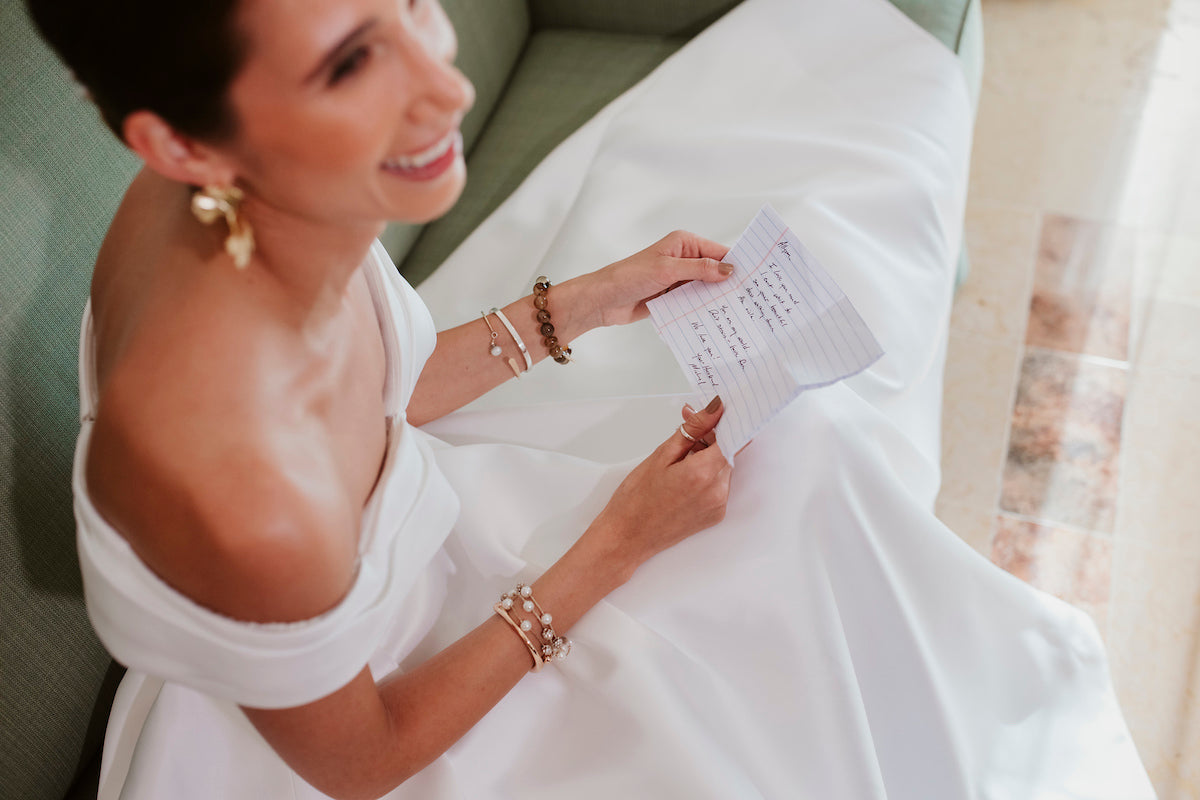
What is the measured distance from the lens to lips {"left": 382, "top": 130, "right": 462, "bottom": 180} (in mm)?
744

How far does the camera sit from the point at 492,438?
1268mm

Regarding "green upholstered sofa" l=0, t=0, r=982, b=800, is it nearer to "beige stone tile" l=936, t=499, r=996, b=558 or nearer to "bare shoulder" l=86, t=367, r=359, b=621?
"bare shoulder" l=86, t=367, r=359, b=621

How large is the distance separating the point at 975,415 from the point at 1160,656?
21.9 inches

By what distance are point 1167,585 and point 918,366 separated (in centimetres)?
81

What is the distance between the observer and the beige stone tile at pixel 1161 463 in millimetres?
1779

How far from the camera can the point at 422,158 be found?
0.75m

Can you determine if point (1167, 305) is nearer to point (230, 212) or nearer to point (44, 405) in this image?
point (230, 212)

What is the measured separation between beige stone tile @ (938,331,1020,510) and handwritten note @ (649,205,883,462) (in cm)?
94

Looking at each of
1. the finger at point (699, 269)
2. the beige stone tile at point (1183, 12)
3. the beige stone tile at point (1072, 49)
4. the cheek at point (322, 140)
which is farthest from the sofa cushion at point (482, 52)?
the beige stone tile at point (1183, 12)

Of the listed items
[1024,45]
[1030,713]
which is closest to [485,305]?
[1030,713]

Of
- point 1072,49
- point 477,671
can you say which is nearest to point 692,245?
point 477,671

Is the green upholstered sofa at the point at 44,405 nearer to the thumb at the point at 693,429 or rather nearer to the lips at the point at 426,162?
the lips at the point at 426,162

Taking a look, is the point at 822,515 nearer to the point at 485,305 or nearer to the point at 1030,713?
the point at 1030,713

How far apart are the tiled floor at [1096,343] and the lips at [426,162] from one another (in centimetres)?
139
